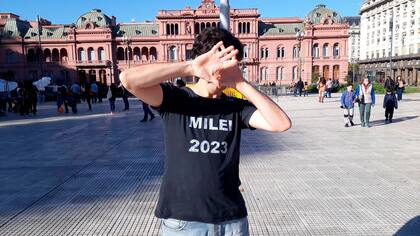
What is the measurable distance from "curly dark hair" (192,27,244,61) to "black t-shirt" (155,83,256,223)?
0.91ft

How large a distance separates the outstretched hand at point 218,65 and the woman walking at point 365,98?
10697 millimetres

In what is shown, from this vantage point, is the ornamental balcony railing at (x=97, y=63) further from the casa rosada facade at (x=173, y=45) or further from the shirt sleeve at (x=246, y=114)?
the shirt sleeve at (x=246, y=114)

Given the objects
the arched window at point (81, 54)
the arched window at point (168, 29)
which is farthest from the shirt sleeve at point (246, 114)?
the arched window at point (81, 54)

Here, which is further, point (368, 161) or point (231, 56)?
point (368, 161)

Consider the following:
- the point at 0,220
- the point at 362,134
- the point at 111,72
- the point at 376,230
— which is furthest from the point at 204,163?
the point at 111,72

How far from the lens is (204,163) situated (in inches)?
71.9

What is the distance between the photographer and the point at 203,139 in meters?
1.84

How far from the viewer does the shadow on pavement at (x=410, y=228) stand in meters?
3.76

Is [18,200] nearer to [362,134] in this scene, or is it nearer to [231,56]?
[231,56]

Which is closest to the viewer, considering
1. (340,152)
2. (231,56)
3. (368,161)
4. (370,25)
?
(231,56)

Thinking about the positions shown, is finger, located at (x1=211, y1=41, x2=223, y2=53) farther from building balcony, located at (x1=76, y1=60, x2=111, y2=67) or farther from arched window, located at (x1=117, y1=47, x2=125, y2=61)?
arched window, located at (x1=117, y1=47, x2=125, y2=61)

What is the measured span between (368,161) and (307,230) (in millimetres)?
3637

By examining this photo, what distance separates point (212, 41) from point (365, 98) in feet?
35.2

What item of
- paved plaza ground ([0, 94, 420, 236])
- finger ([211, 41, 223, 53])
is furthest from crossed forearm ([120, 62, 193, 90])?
paved plaza ground ([0, 94, 420, 236])
